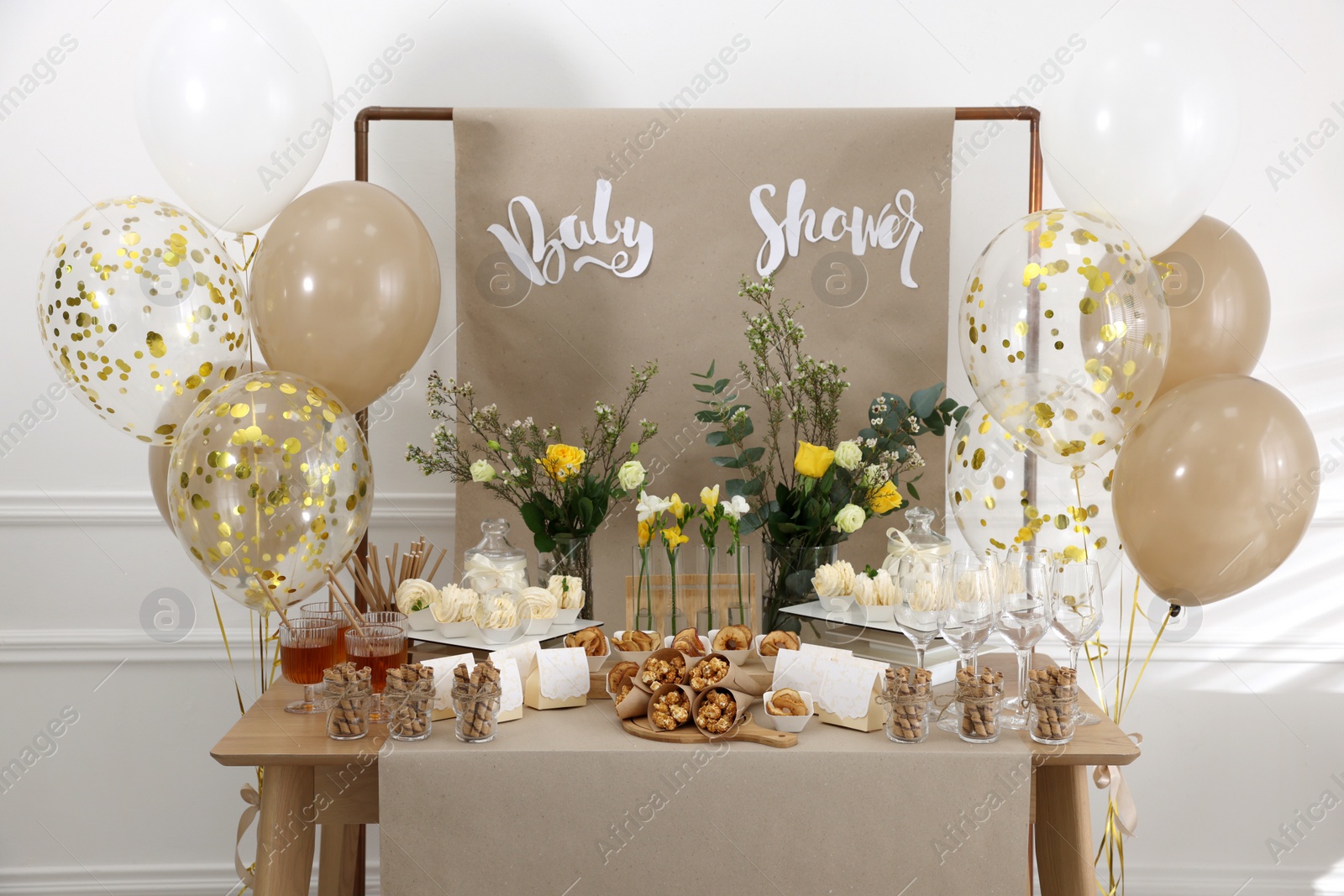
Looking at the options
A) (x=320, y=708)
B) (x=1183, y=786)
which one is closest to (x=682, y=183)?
(x=320, y=708)

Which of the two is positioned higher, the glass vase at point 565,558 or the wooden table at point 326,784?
the glass vase at point 565,558

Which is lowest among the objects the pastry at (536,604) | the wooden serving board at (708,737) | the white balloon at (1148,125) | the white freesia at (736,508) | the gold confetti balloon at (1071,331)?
the wooden serving board at (708,737)

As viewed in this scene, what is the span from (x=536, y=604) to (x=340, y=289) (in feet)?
1.93

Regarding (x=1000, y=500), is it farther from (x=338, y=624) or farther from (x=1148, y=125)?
(x=338, y=624)

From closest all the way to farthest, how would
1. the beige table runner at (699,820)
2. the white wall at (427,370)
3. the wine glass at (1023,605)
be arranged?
1. the beige table runner at (699,820)
2. the wine glass at (1023,605)
3. the white wall at (427,370)

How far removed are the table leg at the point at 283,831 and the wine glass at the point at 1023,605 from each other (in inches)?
39.1

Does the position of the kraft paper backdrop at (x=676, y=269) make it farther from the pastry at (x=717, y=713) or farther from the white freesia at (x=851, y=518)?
the pastry at (x=717, y=713)

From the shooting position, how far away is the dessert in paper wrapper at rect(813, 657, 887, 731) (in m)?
1.41

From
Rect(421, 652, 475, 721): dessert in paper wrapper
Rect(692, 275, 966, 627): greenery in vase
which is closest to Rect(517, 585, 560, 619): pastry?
Rect(421, 652, 475, 721): dessert in paper wrapper

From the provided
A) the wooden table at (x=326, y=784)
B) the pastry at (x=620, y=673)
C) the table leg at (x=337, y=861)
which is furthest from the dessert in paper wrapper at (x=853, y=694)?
the table leg at (x=337, y=861)

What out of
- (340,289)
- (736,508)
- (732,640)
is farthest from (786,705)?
(340,289)

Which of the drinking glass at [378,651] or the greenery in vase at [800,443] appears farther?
the greenery in vase at [800,443]

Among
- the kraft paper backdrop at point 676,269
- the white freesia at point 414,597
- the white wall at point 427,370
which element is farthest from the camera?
the white wall at point 427,370

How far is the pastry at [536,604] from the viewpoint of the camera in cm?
161
